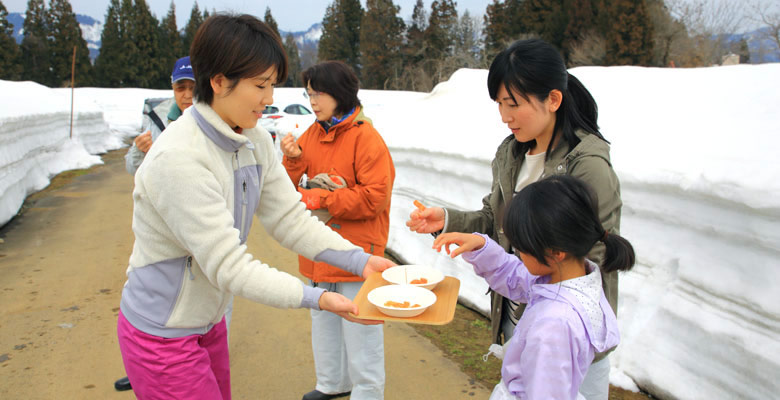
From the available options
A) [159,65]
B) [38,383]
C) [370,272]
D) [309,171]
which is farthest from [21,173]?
[159,65]

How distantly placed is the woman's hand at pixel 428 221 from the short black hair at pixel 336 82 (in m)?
1.02

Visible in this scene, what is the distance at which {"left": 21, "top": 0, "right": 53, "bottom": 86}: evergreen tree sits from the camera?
4347 centimetres

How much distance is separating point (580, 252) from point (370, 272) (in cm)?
104

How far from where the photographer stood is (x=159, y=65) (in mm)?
47250

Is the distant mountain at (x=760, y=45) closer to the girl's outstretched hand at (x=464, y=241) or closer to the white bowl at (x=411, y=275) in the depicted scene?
the white bowl at (x=411, y=275)

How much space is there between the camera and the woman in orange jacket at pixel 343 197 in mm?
3057

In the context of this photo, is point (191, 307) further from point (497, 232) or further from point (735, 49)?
point (735, 49)

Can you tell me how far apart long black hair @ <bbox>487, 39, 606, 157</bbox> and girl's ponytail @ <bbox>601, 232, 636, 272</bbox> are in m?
0.44

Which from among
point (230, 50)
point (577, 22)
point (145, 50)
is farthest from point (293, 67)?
point (230, 50)

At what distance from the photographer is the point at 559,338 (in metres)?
1.53

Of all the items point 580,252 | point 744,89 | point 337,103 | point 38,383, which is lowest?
point 38,383

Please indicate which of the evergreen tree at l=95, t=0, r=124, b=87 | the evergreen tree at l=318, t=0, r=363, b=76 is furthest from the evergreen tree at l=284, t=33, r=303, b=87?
the evergreen tree at l=95, t=0, r=124, b=87

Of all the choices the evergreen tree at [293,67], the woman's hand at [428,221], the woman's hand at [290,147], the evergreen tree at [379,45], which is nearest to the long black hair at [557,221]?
the woman's hand at [428,221]

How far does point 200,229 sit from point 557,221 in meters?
1.15
